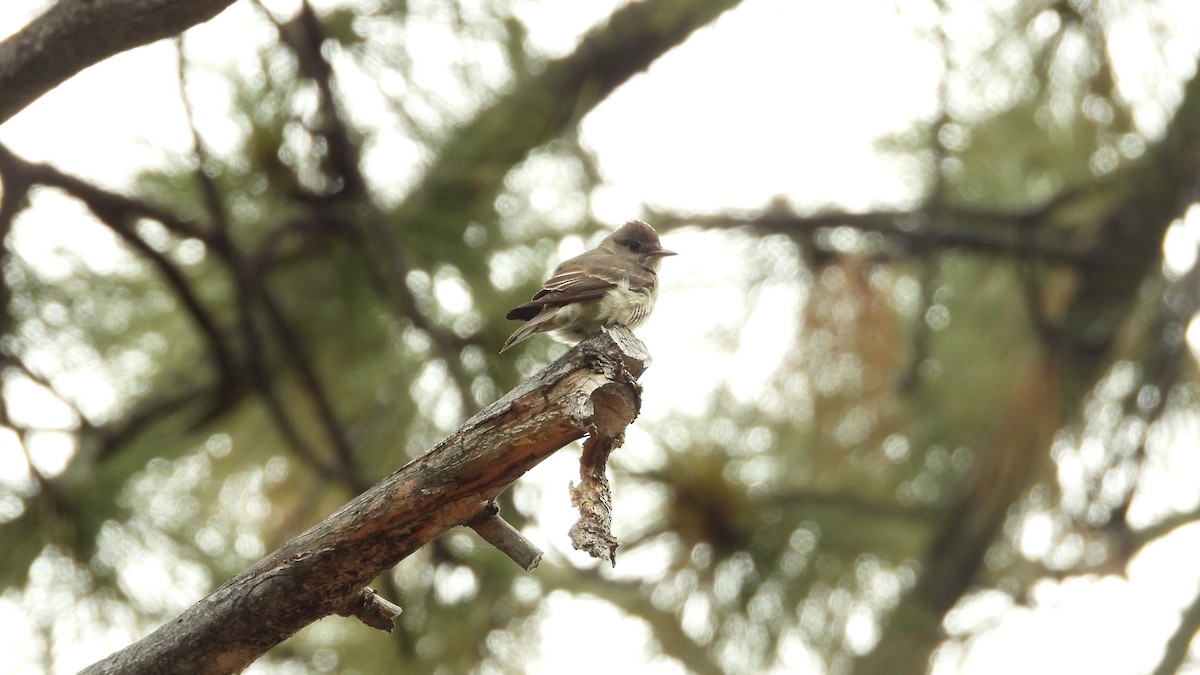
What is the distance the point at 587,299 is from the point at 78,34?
1762mm

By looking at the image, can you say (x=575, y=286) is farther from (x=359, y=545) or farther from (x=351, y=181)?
(x=359, y=545)

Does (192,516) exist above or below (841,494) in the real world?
above

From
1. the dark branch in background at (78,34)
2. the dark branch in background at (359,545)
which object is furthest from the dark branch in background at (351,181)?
the dark branch in background at (359,545)

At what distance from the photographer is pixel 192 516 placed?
17.5ft

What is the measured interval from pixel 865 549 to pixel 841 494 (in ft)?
0.89

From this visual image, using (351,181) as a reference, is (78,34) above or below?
above

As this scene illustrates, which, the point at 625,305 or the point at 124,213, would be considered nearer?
the point at 124,213

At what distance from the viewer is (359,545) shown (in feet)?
8.11

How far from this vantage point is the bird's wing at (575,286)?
4.00 m

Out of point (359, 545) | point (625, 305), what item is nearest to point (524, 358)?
point (625, 305)

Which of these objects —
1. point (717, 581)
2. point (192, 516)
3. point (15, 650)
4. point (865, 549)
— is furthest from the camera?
point (865, 549)

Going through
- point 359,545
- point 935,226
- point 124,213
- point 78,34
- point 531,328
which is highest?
point 78,34

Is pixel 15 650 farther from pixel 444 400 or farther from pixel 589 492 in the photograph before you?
pixel 589 492

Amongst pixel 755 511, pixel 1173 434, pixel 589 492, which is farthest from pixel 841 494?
Answer: pixel 589 492
